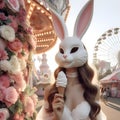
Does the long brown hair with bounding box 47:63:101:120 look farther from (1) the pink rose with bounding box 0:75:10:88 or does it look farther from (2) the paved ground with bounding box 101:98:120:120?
(2) the paved ground with bounding box 101:98:120:120

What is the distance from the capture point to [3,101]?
2461mm

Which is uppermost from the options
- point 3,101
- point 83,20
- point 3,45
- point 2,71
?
point 83,20

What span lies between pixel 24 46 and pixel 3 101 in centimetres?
58

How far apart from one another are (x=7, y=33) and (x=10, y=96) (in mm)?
531

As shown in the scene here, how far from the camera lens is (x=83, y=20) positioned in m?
3.10

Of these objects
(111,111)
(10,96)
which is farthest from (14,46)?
(111,111)

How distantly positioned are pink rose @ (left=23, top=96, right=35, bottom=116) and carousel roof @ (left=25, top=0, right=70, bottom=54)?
3375 mm

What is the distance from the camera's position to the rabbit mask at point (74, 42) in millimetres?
2857

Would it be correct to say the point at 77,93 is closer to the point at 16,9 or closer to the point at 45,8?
the point at 16,9

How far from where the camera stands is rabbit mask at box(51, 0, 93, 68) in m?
2.86

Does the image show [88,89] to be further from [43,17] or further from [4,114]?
[43,17]

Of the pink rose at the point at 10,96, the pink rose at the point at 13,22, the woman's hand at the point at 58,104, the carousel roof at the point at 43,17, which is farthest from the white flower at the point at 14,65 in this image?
the carousel roof at the point at 43,17

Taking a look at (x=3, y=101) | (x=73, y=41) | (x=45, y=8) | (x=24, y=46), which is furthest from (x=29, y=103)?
(x=45, y=8)

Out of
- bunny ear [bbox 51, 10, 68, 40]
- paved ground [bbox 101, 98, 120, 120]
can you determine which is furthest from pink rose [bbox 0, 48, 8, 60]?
paved ground [bbox 101, 98, 120, 120]
